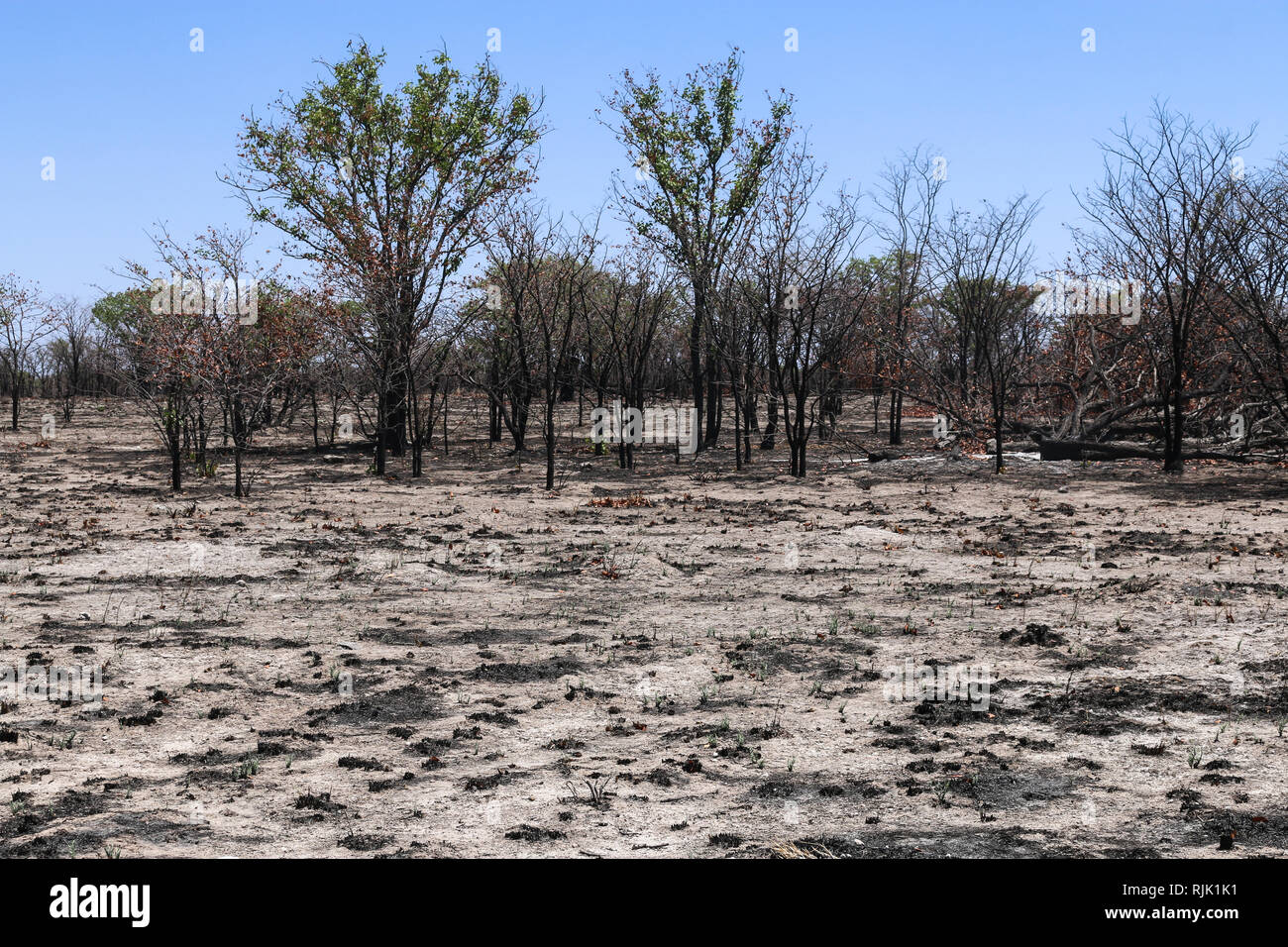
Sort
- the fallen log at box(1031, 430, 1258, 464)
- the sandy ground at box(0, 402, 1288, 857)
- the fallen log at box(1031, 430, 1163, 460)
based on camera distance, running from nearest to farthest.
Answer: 1. the sandy ground at box(0, 402, 1288, 857)
2. the fallen log at box(1031, 430, 1258, 464)
3. the fallen log at box(1031, 430, 1163, 460)

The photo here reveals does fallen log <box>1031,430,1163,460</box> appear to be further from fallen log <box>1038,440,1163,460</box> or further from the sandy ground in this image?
the sandy ground

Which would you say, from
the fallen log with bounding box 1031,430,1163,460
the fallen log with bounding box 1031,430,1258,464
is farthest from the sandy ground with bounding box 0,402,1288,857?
the fallen log with bounding box 1031,430,1163,460

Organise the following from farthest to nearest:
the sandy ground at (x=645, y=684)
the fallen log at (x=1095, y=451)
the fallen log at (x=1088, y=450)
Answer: the fallen log at (x=1088, y=450)
the fallen log at (x=1095, y=451)
the sandy ground at (x=645, y=684)

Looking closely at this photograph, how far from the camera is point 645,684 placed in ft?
25.2

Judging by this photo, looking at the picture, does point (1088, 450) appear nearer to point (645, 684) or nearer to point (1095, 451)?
point (1095, 451)

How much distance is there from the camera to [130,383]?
18984mm

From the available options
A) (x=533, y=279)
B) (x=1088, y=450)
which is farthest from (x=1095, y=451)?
(x=533, y=279)

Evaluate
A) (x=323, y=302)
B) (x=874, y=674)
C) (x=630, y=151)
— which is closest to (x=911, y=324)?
(x=630, y=151)

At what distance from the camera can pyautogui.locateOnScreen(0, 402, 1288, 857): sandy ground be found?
5207 mm

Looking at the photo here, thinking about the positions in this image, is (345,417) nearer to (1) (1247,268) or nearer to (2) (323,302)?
(2) (323,302)

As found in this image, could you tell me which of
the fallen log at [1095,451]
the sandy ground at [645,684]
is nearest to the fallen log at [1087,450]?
the fallen log at [1095,451]

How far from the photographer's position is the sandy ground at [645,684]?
521 centimetres

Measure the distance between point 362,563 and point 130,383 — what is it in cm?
907

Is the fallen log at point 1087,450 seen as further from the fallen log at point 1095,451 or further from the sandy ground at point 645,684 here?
the sandy ground at point 645,684
